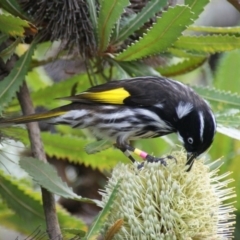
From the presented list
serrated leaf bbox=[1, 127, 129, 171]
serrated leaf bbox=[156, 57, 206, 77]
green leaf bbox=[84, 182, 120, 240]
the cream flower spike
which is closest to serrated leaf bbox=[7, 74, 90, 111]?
serrated leaf bbox=[1, 127, 129, 171]

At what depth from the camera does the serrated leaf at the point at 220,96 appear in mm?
2012

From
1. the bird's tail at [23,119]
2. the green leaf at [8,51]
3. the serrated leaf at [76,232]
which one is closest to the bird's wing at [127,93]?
the bird's tail at [23,119]

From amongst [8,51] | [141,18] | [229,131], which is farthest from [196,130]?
[8,51]

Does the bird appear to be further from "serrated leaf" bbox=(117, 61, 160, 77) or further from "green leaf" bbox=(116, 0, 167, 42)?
"green leaf" bbox=(116, 0, 167, 42)

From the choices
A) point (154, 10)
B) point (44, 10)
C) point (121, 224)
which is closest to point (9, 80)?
point (44, 10)

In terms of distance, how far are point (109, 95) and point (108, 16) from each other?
0.91 ft

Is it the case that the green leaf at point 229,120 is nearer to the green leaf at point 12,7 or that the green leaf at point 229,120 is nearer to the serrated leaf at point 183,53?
the serrated leaf at point 183,53

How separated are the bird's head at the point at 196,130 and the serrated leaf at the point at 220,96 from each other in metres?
0.08

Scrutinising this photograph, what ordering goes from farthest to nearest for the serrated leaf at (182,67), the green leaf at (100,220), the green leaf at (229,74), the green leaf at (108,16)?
the green leaf at (229,74) < the serrated leaf at (182,67) < the green leaf at (108,16) < the green leaf at (100,220)

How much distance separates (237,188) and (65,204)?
0.59m

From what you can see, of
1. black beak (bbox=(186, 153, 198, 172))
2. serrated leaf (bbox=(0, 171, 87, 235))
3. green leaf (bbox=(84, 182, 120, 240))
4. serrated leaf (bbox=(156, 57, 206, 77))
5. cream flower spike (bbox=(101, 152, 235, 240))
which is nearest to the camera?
green leaf (bbox=(84, 182, 120, 240))

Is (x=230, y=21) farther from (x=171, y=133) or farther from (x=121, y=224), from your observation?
(x=121, y=224)

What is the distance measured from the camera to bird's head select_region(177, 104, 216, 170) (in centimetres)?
182

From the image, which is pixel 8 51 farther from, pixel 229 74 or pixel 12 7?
pixel 229 74
